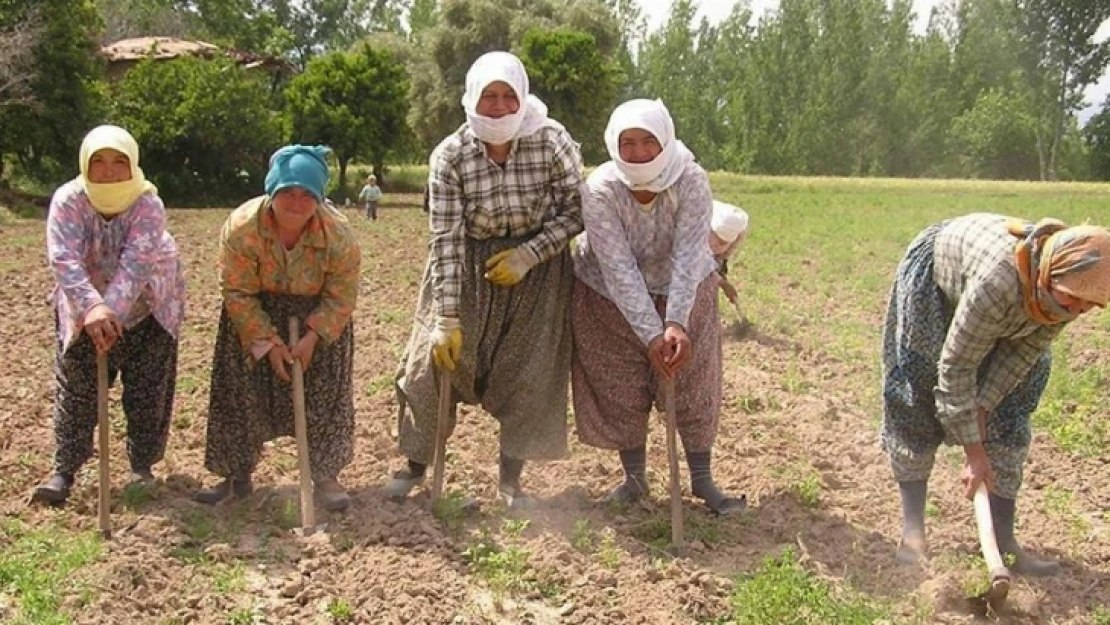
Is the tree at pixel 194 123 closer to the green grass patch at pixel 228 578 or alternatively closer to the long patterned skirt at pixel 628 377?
the long patterned skirt at pixel 628 377

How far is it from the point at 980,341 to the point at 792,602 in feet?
3.24

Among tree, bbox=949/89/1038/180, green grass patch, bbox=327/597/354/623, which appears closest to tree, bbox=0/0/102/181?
green grass patch, bbox=327/597/354/623

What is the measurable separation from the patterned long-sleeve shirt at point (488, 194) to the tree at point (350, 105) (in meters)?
22.4

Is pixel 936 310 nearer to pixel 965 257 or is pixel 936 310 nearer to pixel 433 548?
pixel 965 257

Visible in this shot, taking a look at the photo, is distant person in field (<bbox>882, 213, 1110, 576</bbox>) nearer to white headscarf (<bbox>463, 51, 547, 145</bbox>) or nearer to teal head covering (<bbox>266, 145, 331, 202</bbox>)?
white headscarf (<bbox>463, 51, 547, 145</bbox>)

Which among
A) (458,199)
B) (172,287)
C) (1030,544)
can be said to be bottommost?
(1030,544)

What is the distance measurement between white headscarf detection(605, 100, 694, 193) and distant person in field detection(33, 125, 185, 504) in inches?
65.4

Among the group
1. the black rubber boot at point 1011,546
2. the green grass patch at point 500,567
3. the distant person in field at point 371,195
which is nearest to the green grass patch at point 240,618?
the green grass patch at point 500,567

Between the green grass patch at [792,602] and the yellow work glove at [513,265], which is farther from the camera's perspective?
the yellow work glove at [513,265]

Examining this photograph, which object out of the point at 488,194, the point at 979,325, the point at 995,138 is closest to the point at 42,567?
the point at 488,194

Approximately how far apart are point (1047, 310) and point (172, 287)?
9.92 feet

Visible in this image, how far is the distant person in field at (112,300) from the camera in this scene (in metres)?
3.96

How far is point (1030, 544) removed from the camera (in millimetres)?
4180

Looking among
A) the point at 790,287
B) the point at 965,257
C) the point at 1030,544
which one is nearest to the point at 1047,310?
the point at 965,257
